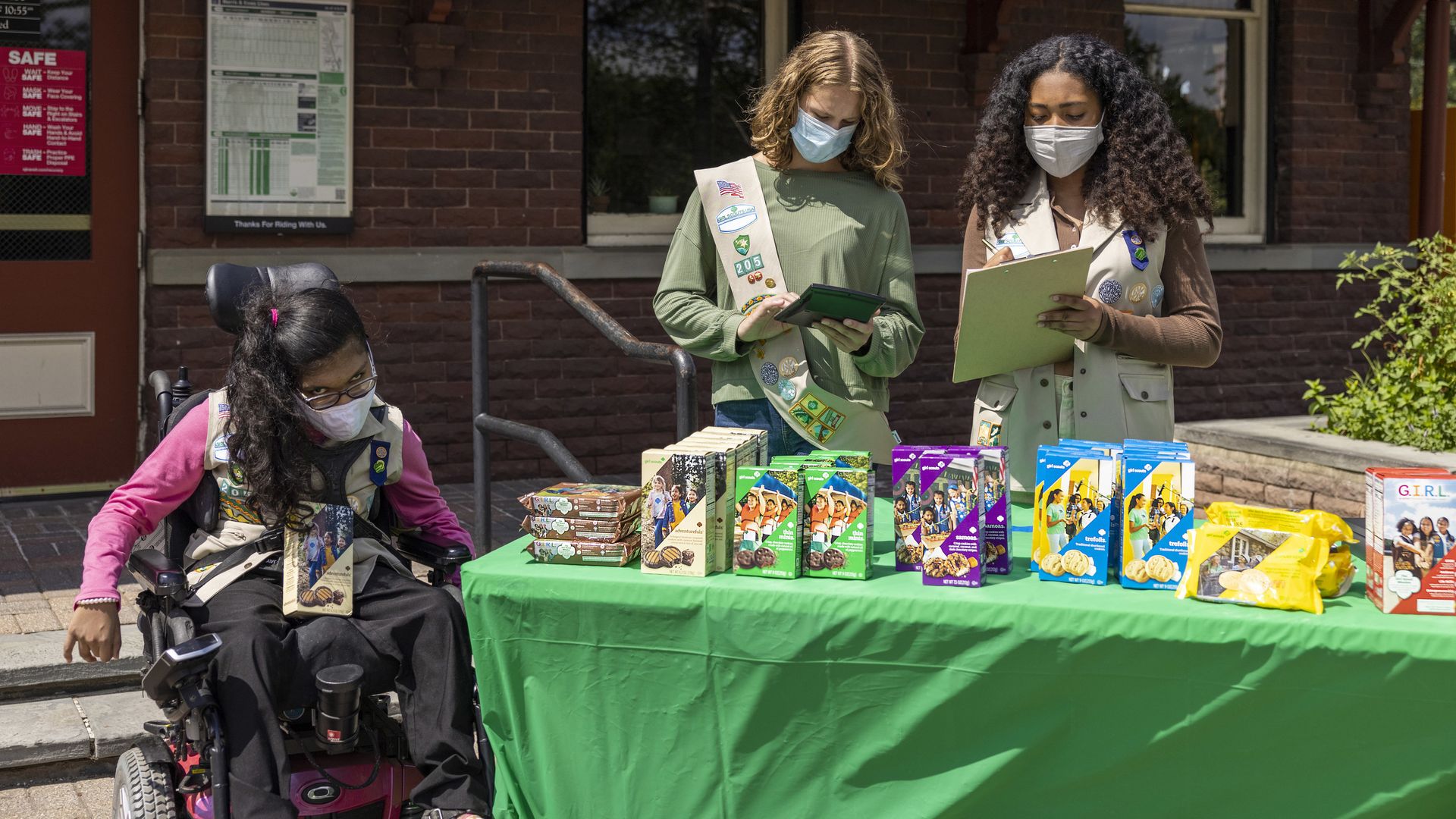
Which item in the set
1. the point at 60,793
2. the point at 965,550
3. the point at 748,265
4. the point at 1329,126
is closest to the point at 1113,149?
the point at 748,265

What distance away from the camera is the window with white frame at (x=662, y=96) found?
8008 millimetres

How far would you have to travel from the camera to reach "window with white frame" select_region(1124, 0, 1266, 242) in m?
9.64

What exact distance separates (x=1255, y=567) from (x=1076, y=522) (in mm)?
326

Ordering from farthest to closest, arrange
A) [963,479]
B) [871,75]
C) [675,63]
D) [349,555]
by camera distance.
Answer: [675,63]
[871,75]
[349,555]
[963,479]

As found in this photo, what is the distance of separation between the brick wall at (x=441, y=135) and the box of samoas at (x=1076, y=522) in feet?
16.7

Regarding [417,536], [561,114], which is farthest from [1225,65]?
[417,536]

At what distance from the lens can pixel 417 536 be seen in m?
3.62

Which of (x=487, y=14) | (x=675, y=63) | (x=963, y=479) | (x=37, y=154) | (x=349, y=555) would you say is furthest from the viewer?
(x=675, y=63)

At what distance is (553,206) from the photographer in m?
7.74

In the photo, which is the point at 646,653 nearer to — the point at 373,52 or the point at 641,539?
the point at 641,539

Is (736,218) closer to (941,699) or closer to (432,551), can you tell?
(432,551)

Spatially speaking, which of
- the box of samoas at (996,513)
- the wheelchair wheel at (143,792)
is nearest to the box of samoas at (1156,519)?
the box of samoas at (996,513)

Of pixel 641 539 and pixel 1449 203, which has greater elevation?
pixel 1449 203

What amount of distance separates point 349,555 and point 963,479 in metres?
1.38
